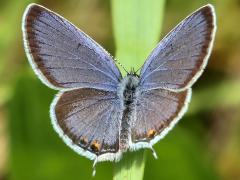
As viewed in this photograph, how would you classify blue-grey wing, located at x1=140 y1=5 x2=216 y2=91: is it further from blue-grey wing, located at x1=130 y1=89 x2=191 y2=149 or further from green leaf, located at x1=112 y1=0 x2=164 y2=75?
green leaf, located at x1=112 y1=0 x2=164 y2=75

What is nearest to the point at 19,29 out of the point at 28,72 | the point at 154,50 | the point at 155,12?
the point at 28,72

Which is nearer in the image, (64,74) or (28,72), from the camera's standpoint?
(64,74)

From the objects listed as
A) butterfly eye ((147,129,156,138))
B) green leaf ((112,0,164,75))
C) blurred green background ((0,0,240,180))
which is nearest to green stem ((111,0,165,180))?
green leaf ((112,0,164,75))

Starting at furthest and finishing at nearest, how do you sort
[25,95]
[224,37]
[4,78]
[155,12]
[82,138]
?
1. [224,37]
2. [4,78]
3. [25,95]
4. [155,12]
5. [82,138]

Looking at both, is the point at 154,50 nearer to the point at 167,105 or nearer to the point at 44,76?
the point at 167,105

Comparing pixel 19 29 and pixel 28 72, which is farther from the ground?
pixel 19 29

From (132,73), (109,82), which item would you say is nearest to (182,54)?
(132,73)

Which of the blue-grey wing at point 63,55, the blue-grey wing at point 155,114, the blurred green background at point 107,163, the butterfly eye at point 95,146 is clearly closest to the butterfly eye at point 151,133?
the blue-grey wing at point 155,114
